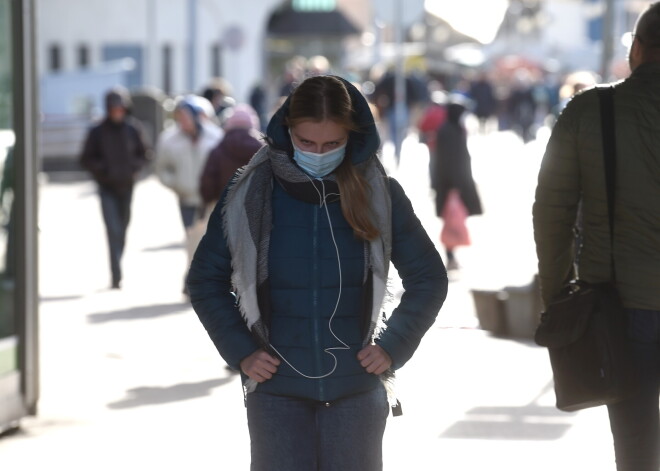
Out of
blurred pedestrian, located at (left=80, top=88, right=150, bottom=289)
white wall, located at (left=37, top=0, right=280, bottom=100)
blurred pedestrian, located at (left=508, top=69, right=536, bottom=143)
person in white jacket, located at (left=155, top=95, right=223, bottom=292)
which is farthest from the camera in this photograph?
white wall, located at (left=37, top=0, right=280, bottom=100)

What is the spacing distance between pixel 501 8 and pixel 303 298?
314 feet

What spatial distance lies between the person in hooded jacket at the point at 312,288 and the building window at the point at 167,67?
4138 centimetres

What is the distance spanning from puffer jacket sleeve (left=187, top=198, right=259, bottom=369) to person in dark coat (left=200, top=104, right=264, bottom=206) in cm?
574

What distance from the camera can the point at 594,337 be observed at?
16.4 ft

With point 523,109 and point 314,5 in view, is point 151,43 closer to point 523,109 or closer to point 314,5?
point 523,109

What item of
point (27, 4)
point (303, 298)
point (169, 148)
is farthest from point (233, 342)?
point (169, 148)

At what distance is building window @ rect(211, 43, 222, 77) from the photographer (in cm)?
4619

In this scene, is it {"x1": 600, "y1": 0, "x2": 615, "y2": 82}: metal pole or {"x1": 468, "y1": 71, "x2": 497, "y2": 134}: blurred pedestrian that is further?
{"x1": 468, "y1": 71, "x2": 497, "y2": 134}: blurred pedestrian

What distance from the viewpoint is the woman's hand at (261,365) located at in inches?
171

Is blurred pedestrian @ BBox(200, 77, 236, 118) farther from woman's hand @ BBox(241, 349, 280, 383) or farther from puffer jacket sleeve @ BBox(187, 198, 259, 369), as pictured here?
woman's hand @ BBox(241, 349, 280, 383)

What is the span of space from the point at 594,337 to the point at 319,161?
1.10 metres

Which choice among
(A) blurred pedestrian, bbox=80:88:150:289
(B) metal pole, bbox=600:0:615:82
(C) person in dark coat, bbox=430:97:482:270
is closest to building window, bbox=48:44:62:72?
(B) metal pole, bbox=600:0:615:82

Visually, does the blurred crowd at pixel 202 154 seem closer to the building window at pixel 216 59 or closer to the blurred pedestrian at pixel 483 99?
the blurred pedestrian at pixel 483 99

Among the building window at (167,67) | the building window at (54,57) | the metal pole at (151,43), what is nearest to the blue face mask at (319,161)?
the metal pole at (151,43)
